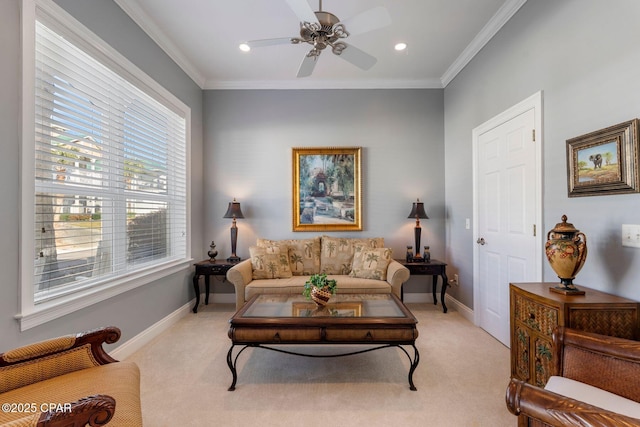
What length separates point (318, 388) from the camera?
2043 millimetres

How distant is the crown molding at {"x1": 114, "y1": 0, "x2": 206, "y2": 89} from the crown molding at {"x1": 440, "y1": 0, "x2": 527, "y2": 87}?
333 centimetres

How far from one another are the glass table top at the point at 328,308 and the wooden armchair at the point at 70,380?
2.83ft

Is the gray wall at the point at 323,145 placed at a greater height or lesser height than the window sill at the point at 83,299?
greater

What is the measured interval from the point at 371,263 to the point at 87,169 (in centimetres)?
288

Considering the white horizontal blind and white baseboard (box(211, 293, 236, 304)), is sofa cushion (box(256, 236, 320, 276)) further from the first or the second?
the white horizontal blind

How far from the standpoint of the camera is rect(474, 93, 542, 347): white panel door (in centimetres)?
241

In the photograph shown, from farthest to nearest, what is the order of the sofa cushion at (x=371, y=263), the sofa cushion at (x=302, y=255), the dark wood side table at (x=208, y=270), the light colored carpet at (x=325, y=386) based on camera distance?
1. the sofa cushion at (x=302, y=255)
2. the dark wood side table at (x=208, y=270)
3. the sofa cushion at (x=371, y=263)
4. the light colored carpet at (x=325, y=386)

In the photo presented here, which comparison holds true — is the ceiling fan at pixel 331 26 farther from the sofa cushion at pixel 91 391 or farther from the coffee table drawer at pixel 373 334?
the sofa cushion at pixel 91 391

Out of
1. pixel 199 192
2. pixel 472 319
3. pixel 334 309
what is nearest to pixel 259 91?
pixel 199 192

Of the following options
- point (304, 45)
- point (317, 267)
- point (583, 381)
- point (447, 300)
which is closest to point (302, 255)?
point (317, 267)

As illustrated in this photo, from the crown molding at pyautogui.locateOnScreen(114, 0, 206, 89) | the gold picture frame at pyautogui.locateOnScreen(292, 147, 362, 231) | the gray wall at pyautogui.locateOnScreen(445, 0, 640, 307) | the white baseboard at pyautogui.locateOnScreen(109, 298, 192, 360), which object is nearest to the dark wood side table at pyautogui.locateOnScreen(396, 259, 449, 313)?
the gold picture frame at pyautogui.locateOnScreen(292, 147, 362, 231)

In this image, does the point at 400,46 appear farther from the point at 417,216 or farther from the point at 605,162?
the point at 605,162

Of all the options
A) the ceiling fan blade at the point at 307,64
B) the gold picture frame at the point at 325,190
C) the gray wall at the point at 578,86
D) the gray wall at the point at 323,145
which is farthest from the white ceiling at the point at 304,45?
the gold picture frame at the point at 325,190

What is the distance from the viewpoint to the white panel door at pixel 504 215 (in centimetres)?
241
